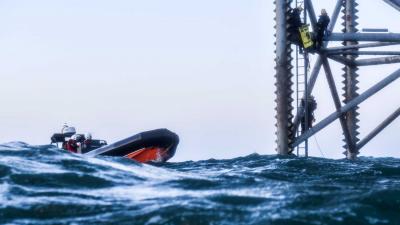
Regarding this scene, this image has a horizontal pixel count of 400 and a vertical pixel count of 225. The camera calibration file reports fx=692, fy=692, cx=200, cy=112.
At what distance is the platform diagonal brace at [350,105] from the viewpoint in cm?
1970

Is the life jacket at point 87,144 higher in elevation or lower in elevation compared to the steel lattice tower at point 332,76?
lower

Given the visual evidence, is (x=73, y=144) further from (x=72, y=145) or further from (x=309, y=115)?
(x=309, y=115)

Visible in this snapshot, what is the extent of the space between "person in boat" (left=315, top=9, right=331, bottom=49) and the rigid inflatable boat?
5.13 metres

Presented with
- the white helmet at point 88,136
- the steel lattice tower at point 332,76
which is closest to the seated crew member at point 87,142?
the white helmet at point 88,136

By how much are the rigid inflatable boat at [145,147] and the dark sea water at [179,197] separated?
14.8 ft

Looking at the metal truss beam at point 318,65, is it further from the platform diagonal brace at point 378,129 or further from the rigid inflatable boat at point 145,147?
the rigid inflatable boat at point 145,147

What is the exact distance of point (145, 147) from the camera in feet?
61.2

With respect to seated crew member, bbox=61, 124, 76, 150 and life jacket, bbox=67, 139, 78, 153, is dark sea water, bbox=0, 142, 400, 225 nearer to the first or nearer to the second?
life jacket, bbox=67, 139, 78, 153

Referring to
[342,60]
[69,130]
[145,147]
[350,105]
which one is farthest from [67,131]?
[342,60]

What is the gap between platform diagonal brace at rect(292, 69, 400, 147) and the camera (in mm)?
19703

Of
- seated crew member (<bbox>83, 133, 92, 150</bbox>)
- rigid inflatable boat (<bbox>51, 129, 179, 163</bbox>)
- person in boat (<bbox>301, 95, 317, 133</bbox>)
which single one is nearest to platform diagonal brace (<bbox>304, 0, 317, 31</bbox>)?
person in boat (<bbox>301, 95, 317, 133</bbox>)

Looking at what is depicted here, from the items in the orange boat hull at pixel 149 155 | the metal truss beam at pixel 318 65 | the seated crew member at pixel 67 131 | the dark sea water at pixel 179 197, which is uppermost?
the metal truss beam at pixel 318 65

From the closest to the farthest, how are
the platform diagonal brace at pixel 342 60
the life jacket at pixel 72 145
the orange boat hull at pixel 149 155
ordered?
the orange boat hull at pixel 149 155
the life jacket at pixel 72 145
the platform diagonal brace at pixel 342 60

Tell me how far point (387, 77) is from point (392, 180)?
791 centimetres
